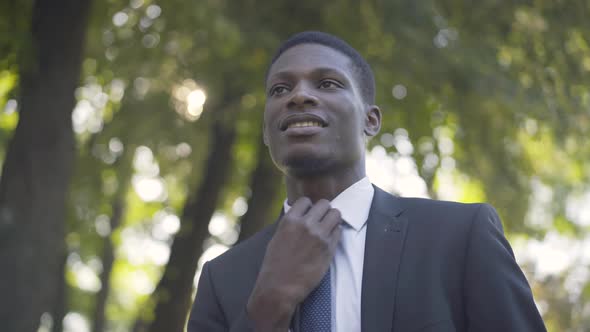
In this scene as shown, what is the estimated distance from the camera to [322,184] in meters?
3.27

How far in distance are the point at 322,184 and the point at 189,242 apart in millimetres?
8143

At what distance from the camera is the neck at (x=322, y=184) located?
3268 millimetres

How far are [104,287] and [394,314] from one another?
1405 centimetres

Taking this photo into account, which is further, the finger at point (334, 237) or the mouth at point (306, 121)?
the mouth at point (306, 121)

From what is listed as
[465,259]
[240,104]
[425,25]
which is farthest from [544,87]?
[465,259]

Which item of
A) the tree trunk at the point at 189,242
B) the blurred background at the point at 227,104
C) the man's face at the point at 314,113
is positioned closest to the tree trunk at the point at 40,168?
the blurred background at the point at 227,104

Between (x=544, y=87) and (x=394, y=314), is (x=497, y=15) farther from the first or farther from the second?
(x=394, y=314)

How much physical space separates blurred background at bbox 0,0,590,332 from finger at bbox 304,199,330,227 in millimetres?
4167

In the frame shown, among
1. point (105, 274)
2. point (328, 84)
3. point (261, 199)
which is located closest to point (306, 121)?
point (328, 84)

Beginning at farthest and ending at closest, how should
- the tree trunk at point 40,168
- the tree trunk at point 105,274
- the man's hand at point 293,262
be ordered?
1. the tree trunk at point 105,274
2. the tree trunk at point 40,168
3. the man's hand at point 293,262

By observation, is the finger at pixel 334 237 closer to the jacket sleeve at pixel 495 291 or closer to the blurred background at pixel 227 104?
the jacket sleeve at pixel 495 291

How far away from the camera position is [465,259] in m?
2.95

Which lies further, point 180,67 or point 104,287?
point 104,287

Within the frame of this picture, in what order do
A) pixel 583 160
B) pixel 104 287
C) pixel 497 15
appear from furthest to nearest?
1. pixel 104 287
2. pixel 583 160
3. pixel 497 15
